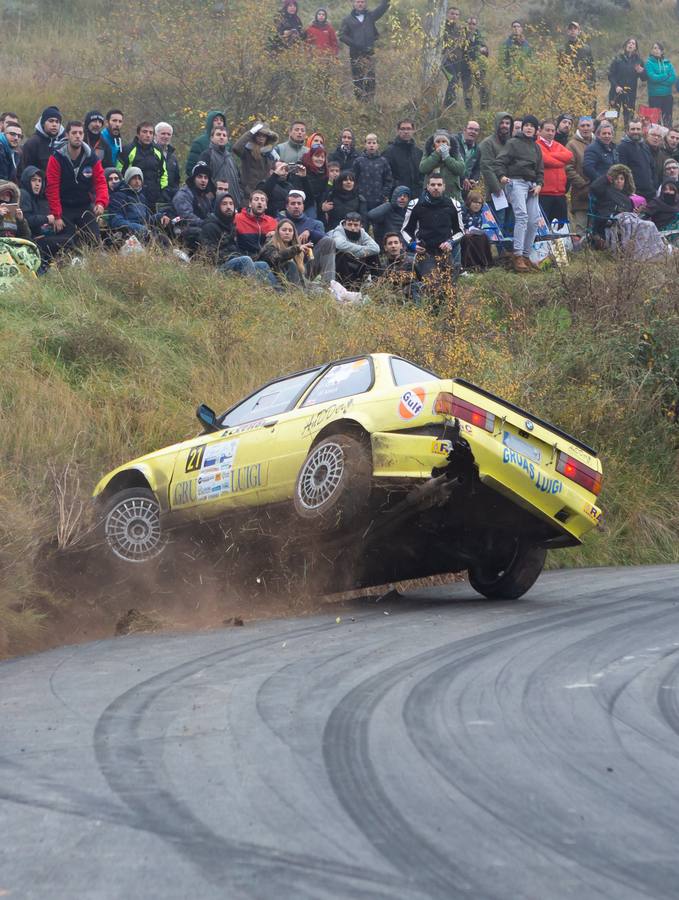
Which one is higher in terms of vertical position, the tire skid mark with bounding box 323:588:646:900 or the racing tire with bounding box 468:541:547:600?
the tire skid mark with bounding box 323:588:646:900

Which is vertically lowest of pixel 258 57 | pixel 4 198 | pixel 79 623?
pixel 79 623

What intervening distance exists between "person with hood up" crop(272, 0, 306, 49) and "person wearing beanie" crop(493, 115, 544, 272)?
714cm

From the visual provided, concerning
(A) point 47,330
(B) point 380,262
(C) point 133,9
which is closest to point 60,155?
(A) point 47,330

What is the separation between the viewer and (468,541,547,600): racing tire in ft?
33.4

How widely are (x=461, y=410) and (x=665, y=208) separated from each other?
44.3ft

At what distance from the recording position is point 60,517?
10188mm

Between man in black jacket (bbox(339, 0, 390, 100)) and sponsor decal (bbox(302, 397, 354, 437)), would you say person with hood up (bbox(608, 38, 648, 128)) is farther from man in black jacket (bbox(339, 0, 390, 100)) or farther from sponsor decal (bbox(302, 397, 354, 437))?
sponsor decal (bbox(302, 397, 354, 437))

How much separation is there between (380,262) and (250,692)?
11.3 m

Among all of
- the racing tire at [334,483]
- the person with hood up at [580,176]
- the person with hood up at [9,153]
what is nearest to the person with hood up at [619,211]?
the person with hood up at [580,176]

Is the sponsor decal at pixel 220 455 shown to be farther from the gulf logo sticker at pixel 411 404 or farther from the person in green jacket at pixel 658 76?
the person in green jacket at pixel 658 76

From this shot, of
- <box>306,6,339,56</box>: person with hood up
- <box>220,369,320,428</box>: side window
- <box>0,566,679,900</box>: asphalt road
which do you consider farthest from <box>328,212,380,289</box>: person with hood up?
<box>0,566,679,900</box>: asphalt road

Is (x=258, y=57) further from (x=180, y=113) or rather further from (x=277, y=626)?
(x=277, y=626)

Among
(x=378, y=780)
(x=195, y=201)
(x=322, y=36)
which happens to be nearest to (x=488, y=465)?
(x=378, y=780)

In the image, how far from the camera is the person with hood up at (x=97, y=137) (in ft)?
56.5
